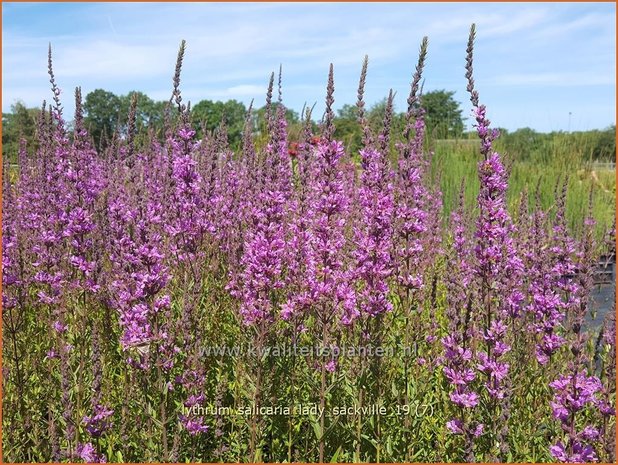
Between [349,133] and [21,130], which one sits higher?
[349,133]

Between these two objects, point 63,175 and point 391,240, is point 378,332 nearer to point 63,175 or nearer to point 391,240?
point 391,240

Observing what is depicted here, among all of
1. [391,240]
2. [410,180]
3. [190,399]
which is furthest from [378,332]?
[190,399]

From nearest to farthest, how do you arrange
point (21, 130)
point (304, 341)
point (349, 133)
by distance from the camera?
point (304, 341), point (21, 130), point (349, 133)

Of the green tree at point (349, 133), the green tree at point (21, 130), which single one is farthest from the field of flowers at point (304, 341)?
the green tree at point (349, 133)

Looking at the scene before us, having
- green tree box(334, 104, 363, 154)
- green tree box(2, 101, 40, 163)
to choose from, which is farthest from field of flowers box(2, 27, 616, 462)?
green tree box(334, 104, 363, 154)

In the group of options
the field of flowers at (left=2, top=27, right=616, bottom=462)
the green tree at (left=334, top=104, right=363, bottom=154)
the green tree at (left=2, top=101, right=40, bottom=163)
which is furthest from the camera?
the green tree at (left=334, top=104, right=363, bottom=154)

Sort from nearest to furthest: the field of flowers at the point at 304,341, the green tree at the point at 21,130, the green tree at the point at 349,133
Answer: the field of flowers at the point at 304,341, the green tree at the point at 21,130, the green tree at the point at 349,133

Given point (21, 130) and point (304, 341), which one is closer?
point (304, 341)

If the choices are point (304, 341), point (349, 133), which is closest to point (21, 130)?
point (304, 341)

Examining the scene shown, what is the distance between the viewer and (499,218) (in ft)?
12.7

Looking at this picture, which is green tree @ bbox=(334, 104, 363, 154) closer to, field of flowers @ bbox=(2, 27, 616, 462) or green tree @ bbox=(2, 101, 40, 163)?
green tree @ bbox=(2, 101, 40, 163)

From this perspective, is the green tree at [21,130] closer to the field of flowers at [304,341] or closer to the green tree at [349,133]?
the field of flowers at [304,341]

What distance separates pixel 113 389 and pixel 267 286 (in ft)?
6.03

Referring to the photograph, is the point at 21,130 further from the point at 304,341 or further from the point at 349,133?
the point at 349,133
